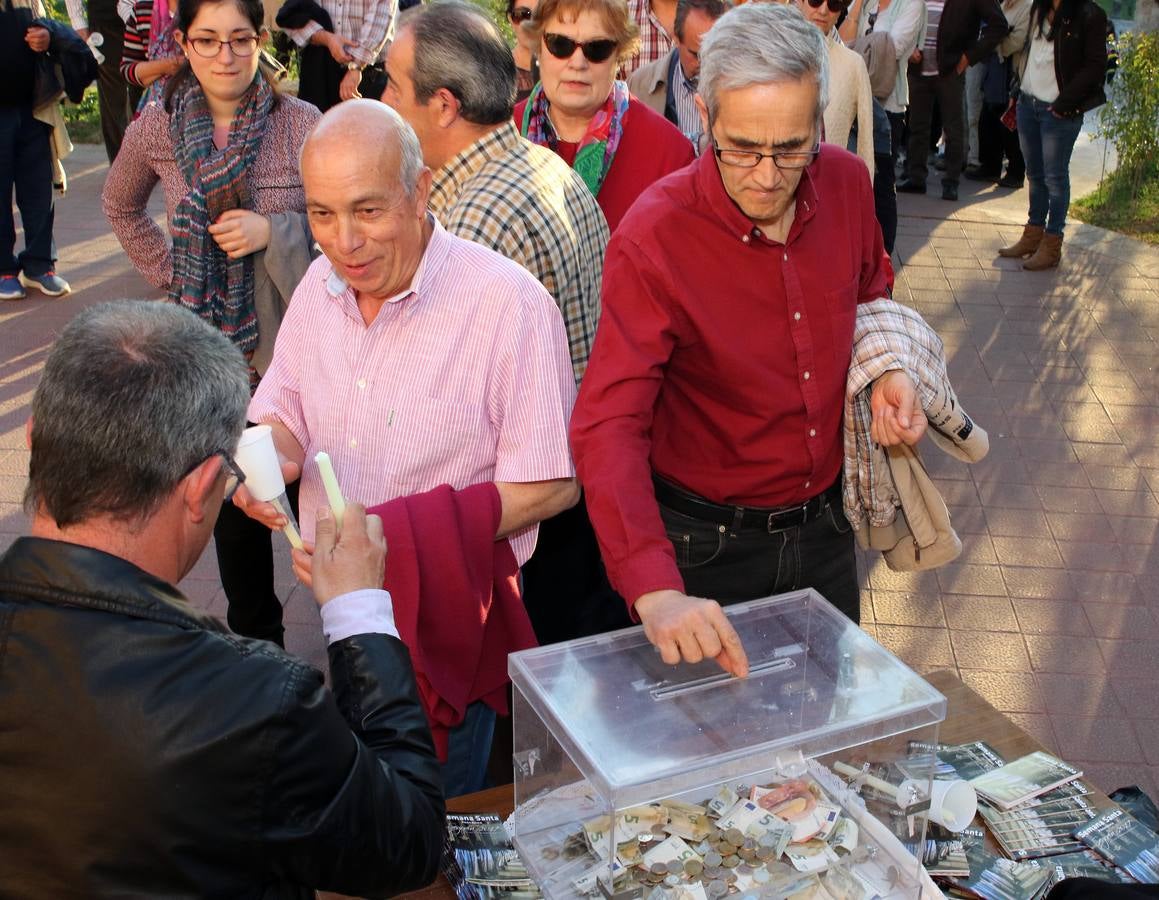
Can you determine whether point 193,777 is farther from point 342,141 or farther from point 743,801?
point 342,141

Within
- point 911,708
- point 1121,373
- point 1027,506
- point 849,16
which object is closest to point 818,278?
point 911,708

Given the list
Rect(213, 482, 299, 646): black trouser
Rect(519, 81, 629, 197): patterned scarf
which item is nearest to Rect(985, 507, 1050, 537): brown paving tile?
Rect(519, 81, 629, 197): patterned scarf

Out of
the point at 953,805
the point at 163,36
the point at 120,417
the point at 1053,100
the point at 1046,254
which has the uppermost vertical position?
the point at 163,36

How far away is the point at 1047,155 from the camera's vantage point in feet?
26.8

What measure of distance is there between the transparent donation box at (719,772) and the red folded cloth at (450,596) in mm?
349

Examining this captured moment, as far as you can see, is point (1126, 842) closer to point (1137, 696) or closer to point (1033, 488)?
point (1137, 696)

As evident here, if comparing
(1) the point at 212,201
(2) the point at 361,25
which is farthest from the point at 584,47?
(2) the point at 361,25

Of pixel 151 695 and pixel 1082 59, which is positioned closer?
pixel 151 695

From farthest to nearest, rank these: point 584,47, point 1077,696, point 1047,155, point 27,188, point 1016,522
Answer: point 1047,155 → point 27,188 → point 1016,522 → point 1077,696 → point 584,47

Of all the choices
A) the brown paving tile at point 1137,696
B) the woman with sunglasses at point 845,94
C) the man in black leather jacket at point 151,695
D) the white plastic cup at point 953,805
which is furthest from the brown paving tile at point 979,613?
the man in black leather jacket at point 151,695

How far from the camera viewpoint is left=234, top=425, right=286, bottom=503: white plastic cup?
6.88ft

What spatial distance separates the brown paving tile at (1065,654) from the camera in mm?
4238

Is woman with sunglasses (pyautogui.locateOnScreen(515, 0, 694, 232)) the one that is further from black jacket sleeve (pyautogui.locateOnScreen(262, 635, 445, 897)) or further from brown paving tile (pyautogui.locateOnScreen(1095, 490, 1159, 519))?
brown paving tile (pyautogui.locateOnScreen(1095, 490, 1159, 519))

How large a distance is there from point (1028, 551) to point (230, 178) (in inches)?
137
